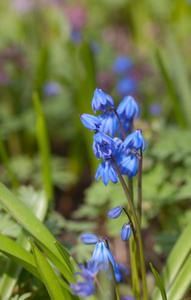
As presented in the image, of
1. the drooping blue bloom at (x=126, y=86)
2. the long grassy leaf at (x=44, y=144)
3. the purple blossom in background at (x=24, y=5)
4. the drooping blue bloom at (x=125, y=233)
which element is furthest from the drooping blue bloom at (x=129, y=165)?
the purple blossom in background at (x=24, y=5)

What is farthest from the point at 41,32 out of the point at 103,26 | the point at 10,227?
the point at 10,227

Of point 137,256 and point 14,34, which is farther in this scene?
point 14,34

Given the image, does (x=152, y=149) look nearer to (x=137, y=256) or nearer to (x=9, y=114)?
(x=137, y=256)

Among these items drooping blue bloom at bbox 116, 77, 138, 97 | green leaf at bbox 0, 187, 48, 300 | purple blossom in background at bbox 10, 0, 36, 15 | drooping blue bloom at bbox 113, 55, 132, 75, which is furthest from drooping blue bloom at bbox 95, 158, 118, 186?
purple blossom in background at bbox 10, 0, 36, 15

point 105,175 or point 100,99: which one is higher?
point 100,99

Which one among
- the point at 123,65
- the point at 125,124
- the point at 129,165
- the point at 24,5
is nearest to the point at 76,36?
the point at 123,65

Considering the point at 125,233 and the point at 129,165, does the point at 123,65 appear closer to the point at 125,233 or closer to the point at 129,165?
the point at 129,165
